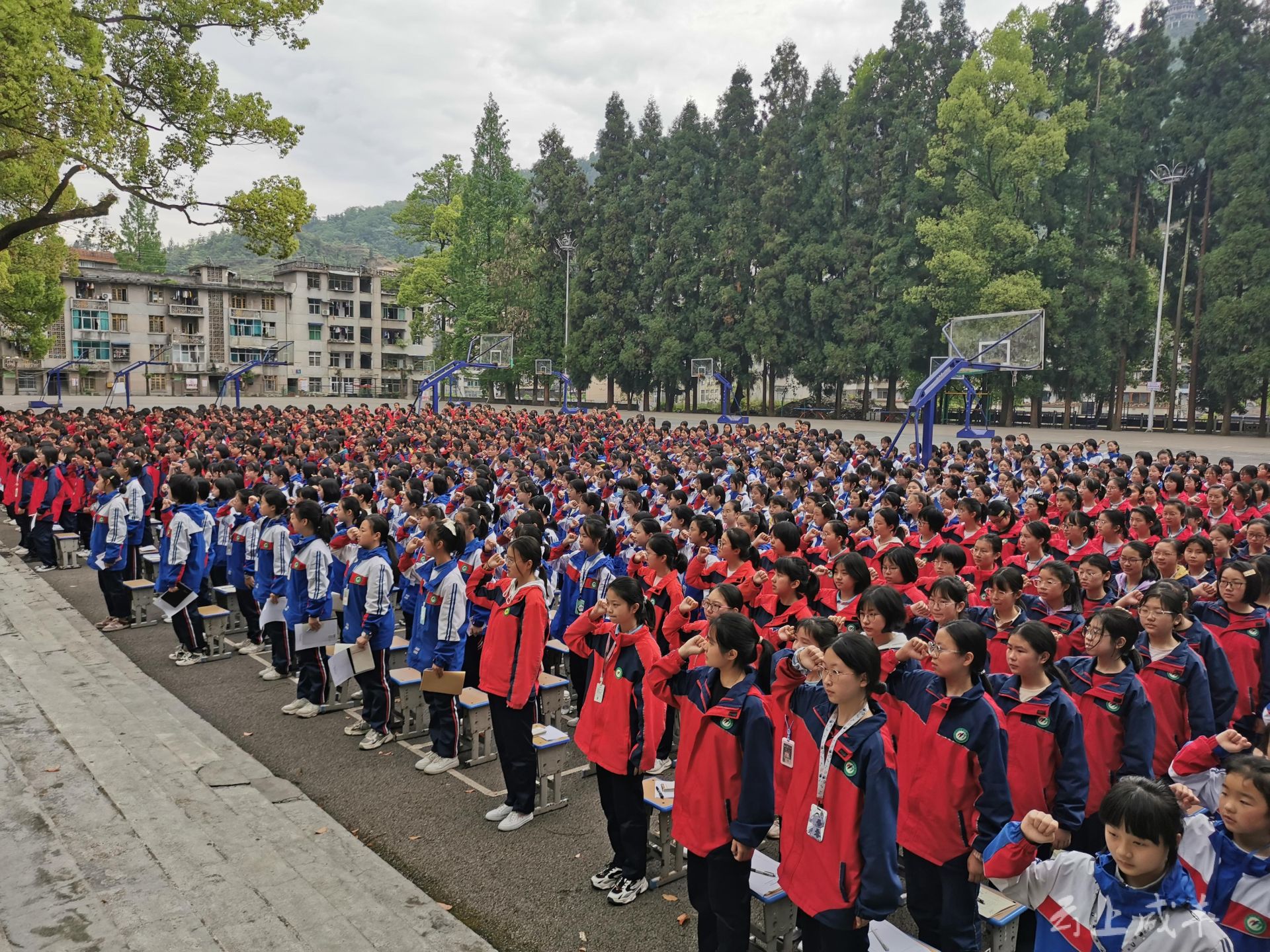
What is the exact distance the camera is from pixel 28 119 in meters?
12.1

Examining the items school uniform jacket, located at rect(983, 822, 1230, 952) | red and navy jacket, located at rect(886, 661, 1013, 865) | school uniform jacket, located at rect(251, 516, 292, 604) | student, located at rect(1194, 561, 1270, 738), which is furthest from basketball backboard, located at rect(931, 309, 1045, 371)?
school uniform jacket, located at rect(983, 822, 1230, 952)

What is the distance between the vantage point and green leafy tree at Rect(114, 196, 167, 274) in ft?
219

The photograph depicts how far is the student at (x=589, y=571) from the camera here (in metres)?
5.99

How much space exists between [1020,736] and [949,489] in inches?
231

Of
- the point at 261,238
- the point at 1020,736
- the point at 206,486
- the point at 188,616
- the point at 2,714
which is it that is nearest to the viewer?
the point at 1020,736

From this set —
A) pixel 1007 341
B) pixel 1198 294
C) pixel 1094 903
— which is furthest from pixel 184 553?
pixel 1198 294

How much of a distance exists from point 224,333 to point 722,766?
65084mm

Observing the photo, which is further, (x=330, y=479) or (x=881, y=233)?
(x=881, y=233)

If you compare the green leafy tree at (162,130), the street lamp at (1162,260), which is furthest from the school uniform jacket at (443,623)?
the street lamp at (1162,260)

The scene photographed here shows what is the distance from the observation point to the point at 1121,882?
220 cm

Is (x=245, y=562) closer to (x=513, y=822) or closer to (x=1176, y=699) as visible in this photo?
(x=513, y=822)

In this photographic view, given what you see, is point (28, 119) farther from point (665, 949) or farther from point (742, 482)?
point (665, 949)

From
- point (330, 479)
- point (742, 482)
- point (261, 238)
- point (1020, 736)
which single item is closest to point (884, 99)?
point (261, 238)

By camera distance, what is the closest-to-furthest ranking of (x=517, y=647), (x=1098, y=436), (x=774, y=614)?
1. (x=517, y=647)
2. (x=774, y=614)
3. (x=1098, y=436)
